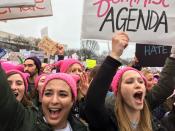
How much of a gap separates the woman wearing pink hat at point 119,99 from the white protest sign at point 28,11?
8.05 feet

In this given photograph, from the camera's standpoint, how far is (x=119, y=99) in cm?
343

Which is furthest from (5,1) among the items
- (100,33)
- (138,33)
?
(138,33)

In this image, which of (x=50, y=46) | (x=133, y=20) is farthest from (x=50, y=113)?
(x=50, y=46)

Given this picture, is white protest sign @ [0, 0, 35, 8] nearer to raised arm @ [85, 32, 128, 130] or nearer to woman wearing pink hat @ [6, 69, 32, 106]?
woman wearing pink hat @ [6, 69, 32, 106]

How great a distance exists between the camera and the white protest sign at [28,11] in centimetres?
548

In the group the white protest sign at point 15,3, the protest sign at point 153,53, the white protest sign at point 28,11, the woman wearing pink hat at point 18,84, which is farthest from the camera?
the white protest sign at point 28,11

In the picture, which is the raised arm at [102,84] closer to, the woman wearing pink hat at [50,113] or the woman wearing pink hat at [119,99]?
the woman wearing pink hat at [119,99]

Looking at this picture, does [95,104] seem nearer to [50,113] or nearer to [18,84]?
[50,113]

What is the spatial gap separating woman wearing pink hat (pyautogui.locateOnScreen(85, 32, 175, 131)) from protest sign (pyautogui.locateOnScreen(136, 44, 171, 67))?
4.85 feet

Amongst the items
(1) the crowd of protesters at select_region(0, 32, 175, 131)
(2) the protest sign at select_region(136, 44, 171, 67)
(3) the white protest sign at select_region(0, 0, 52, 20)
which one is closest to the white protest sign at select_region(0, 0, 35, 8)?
(3) the white protest sign at select_region(0, 0, 52, 20)

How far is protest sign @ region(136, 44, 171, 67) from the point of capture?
529 cm

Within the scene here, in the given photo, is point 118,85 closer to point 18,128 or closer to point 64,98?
point 64,98

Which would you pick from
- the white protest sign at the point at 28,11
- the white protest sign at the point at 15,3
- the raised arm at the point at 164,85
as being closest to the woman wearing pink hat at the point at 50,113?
the raised arm at the point at 164,85

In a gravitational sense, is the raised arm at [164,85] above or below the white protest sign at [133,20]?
below
